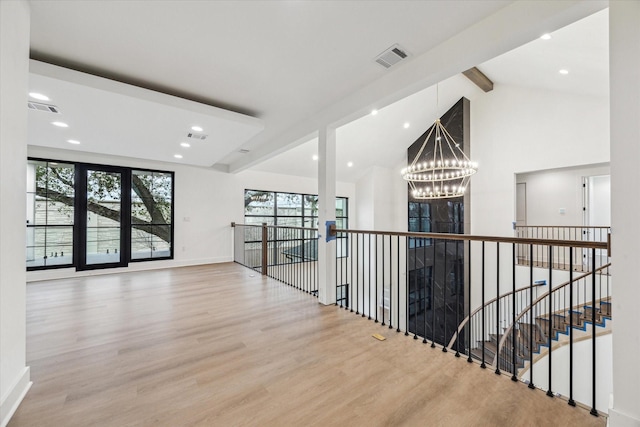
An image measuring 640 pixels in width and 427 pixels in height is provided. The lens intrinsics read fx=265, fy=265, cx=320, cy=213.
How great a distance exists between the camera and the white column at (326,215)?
349cm

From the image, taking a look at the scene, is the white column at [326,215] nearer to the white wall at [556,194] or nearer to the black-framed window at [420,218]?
the black-framed window at [420,218]

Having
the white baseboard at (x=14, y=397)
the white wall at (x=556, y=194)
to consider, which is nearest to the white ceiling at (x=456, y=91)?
the white wall at (x=556, y=194)

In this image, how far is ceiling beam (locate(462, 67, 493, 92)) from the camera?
6198 millimetres

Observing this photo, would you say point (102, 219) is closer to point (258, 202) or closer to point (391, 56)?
point (258, 202)

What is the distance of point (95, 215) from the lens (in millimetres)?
5344

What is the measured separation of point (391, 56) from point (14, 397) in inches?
142

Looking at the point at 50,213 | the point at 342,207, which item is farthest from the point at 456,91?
the point at 50,213

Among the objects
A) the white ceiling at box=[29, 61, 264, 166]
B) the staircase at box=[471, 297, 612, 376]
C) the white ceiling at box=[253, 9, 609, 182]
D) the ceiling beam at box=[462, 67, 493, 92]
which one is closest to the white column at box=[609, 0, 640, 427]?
the staircase at box=[471, 297, 612, 376]

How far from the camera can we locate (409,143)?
27.6 feet

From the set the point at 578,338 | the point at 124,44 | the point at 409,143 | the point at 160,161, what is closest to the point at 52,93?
the point at 124,44

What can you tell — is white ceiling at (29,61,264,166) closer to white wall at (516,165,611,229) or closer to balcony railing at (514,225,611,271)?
balcony railing at (514,225,611,271)

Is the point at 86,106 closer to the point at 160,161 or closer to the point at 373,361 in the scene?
the point at 160,161

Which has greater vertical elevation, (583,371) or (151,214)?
(151,214)

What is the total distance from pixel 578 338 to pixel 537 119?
15.8 feet
